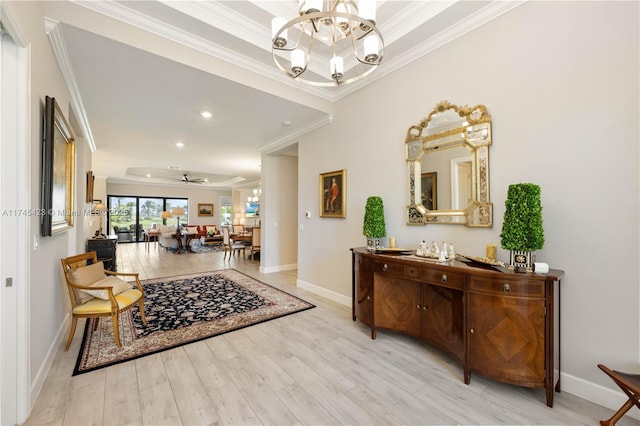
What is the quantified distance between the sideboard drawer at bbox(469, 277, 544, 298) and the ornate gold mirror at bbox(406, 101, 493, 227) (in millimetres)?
647

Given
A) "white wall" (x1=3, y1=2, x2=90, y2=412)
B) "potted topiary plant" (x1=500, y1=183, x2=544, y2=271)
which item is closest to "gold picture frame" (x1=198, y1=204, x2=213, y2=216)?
"white wall" (x1=3, y1=2, x2=90, y2=412)

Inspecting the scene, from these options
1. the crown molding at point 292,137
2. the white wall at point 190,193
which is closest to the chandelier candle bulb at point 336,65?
the crown molding at point 292,137

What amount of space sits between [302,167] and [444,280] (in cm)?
322

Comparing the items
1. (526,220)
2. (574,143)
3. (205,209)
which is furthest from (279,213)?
(205,209)

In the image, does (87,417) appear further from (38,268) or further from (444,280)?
(444,280)

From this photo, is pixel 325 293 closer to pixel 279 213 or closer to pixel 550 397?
pixel 279 213

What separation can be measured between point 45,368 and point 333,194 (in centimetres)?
341

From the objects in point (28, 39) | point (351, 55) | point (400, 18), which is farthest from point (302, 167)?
point (28, 39)

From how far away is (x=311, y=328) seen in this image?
9.91 feet

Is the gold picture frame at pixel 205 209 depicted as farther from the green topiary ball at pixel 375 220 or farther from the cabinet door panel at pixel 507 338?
the cabinet door panel at pixel 507 338

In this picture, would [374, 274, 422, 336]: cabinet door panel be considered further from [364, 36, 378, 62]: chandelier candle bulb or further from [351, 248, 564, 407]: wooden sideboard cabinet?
[364, 36, 378, 62]: chandelier candle bulb

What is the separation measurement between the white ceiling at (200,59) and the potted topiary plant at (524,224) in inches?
64.8

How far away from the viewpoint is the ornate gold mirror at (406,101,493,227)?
2.40m

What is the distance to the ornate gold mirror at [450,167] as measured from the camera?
94.7 inches
